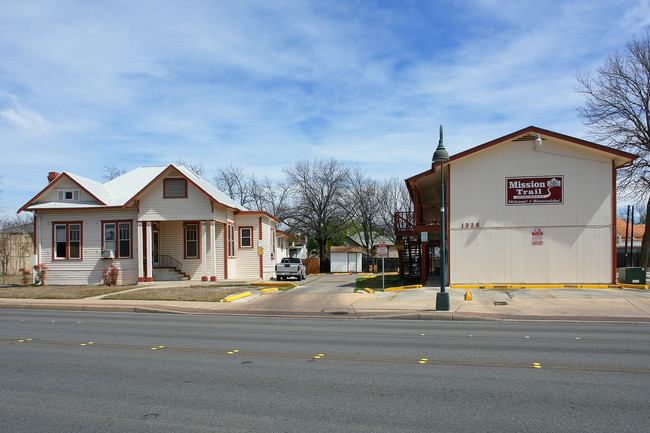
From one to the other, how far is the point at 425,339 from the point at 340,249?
40307mm

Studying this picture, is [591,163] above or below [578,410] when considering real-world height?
above

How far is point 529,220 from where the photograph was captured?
2345 centimetres

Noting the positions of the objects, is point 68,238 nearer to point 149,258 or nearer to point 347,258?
point 149,258

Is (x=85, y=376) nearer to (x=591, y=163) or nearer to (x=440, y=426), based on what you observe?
(x=440, y=426)

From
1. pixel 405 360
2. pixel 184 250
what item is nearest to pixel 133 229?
pixel 184 250

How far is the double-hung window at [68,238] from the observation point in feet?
101

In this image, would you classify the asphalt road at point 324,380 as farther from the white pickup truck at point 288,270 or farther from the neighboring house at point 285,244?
the neighboring house at point 285,244

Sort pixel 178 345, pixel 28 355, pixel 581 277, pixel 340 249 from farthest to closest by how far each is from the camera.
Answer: pixel 340 249 → pixel 581 277 → pixel 178 345 → pixel 28 355

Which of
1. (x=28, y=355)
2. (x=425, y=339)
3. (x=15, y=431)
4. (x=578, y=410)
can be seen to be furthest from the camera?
(x=425, y=339)

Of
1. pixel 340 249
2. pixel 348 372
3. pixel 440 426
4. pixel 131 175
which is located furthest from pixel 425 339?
pixel 340 249

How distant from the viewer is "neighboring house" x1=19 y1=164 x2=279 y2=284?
97.8 ft

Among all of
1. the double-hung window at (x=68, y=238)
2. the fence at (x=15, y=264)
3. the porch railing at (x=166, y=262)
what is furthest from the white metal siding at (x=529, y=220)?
the fence at (x=15, y=264)

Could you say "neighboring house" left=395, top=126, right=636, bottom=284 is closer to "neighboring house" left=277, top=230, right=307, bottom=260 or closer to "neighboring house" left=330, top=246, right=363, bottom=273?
"neighboring house" left=277, top=230, right=307, bottom=260

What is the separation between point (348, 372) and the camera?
839 cm
